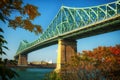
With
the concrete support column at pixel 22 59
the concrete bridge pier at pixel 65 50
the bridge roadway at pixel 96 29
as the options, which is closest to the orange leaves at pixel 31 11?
the bridge roadway at pixel 96 29

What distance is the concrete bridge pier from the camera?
3184 inches

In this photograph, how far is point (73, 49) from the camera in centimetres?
8531

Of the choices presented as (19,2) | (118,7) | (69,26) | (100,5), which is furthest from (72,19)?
(19,2)

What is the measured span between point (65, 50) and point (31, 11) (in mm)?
76765

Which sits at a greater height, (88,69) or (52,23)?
(52,23)

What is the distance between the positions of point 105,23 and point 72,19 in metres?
34.1

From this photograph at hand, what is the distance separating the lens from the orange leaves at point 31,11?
6598 mm

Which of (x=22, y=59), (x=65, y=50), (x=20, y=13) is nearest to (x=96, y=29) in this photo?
(x=65, y=50)

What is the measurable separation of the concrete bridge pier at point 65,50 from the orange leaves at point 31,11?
240 feet

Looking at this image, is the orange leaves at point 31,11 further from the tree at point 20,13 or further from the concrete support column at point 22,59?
the concrete support column at point 22,59

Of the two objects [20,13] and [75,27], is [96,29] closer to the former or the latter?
[75,27]

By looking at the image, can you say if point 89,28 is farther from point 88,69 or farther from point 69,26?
point 88,69

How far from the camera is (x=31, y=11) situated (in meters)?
6.65

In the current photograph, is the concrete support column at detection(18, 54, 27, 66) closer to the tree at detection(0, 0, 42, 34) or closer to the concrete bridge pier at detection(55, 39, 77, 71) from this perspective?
the concrete bridge pier at detection(55, 39, 77, 71)
